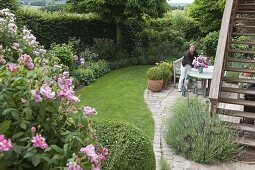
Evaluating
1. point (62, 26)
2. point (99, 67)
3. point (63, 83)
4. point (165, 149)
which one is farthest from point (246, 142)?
point (62, 26)

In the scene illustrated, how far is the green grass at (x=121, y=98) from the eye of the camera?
854 centimetres

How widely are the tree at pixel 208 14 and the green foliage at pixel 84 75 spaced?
814cm

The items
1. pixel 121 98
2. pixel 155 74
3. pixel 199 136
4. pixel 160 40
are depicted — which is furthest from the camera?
pixel 160 40

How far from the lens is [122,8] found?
598 inches

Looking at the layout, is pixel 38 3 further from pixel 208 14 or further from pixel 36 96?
pixel 36 96

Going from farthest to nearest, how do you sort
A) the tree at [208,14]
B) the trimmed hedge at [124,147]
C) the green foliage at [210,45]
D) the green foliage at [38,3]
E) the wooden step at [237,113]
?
the tree at [208,14] → the green foliage at [210,45] → the green foliage at [38,3] → the wooden step at [237,113] → the trimmed hedge at [124,147]

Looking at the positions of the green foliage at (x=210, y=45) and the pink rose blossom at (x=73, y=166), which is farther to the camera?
the green foliage at (x=210, y=45)

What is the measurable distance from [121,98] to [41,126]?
8490 millimetres

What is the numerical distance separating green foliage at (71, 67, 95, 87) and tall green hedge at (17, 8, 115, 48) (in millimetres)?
2695

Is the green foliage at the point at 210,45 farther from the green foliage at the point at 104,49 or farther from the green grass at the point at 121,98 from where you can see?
the green foliage at the point at 104,49

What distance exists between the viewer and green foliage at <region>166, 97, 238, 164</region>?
6.05m

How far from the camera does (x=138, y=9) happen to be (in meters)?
14.9

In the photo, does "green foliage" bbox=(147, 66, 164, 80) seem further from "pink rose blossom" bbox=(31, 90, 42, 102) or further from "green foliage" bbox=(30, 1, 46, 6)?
"pink rose blossom" bbox=(31, 90, 42, 102)

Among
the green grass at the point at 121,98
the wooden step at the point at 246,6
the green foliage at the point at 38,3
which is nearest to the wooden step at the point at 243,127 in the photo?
the green grass at the point at 121,98
